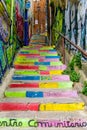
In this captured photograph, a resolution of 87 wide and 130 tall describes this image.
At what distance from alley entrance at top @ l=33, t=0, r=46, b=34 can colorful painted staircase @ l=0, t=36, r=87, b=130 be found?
2122cm

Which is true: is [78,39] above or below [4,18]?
below

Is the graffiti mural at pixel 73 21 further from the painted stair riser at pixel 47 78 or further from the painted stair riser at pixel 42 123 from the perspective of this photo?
the painted stair riser at pixel 42 123

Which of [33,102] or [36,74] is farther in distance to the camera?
[36,74]

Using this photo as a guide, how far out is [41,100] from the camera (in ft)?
20.8

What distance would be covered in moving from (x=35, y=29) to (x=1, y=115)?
26057mm

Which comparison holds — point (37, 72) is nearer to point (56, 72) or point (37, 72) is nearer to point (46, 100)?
point (56, 72)

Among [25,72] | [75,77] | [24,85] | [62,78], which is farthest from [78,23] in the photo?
[24,85]

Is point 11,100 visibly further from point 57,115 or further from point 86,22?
point 86,22

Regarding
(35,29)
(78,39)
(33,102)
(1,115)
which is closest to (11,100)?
(33,102)

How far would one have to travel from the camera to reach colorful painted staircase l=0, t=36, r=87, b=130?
491cm

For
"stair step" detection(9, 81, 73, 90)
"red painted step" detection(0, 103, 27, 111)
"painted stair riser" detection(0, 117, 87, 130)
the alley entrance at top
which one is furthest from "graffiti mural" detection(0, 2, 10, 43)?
the alley entrance at top

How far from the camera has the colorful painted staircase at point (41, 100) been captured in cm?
491

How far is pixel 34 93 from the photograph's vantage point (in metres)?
6.74

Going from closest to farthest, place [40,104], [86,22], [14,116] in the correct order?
[14,116], [40,104], [86,22]
